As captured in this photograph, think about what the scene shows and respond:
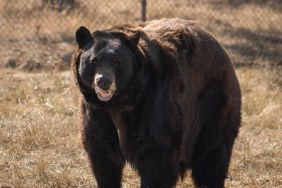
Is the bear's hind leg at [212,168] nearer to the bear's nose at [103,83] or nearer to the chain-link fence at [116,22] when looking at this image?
the bear's nose at [103,83]

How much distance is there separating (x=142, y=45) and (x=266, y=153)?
2.96m

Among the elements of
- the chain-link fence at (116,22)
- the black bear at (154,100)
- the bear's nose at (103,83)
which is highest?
the bear's nose at (103,83)

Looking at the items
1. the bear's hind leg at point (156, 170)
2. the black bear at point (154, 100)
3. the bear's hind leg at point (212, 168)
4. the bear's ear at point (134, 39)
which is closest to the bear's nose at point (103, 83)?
the black bear at point (154, 100)

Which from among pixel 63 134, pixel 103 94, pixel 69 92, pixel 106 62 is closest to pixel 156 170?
pixel 103 94

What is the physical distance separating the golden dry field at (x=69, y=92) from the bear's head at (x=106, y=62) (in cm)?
185

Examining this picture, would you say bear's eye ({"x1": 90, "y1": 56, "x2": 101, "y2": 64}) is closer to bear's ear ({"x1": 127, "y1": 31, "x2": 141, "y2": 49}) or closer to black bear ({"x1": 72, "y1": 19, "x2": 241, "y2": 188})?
black bear ({"x1": 72, "y1": 19, "x2": 241, "y2": 188})

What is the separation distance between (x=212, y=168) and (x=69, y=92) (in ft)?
13.7

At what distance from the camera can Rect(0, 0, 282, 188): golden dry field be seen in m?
6.91

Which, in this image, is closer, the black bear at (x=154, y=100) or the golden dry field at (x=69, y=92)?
the black bear at (x=154, y=100)

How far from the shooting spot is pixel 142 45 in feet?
17.2

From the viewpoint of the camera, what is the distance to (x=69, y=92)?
9.73m

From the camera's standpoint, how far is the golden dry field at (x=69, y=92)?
22.7 ft

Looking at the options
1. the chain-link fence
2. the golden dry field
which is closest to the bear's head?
the golden dry field

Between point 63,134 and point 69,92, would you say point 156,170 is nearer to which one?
point 63,134
